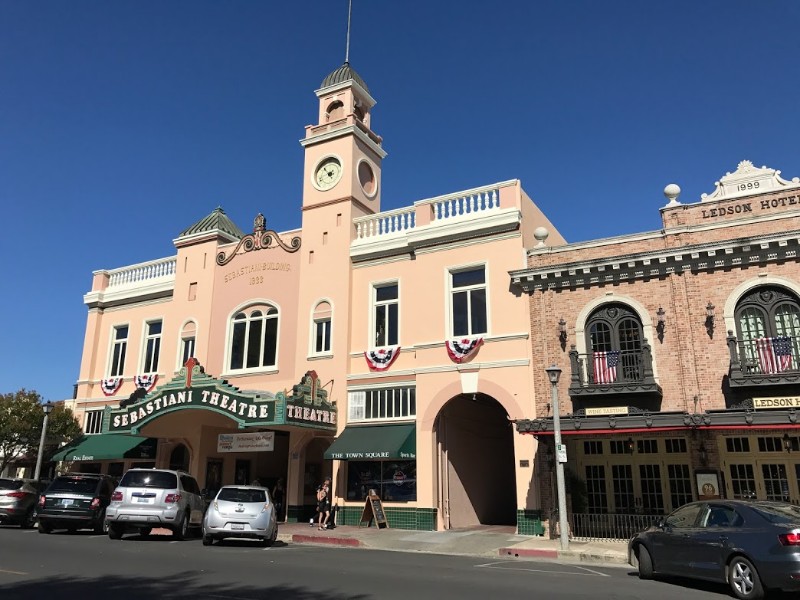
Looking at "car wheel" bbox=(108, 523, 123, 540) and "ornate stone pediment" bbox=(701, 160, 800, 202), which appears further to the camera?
"ornate stone pediment" bbox=(701, 160, 800, 202)

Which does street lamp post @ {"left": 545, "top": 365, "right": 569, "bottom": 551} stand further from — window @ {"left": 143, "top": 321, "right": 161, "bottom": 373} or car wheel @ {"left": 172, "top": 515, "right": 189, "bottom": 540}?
window @ {"left": 143, "top": 321, "right": 161, "bottom": 373}

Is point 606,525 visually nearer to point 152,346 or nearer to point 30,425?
point 152,346

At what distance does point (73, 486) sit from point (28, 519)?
3.45 m

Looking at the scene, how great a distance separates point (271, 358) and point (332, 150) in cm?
854

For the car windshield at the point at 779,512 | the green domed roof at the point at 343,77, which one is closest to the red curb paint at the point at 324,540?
the car windshield at the point at 779,512

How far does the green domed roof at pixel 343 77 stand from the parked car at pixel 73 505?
1771 centimetres

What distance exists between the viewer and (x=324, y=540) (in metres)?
17.6

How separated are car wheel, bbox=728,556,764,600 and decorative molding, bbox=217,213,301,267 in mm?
19388

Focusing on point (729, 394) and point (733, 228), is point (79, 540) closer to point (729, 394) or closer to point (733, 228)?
point (729, 394)

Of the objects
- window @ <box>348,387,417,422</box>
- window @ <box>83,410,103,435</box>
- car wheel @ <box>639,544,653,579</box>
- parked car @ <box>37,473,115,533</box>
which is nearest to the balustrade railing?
window @ <box>83,410,103,435</box>

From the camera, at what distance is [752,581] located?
916 cm

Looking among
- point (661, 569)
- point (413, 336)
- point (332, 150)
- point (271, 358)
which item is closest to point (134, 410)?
point (271, 358)

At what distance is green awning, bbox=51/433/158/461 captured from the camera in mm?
26141

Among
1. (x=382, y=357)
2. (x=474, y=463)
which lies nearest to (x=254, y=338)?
(x=382, y=357)
